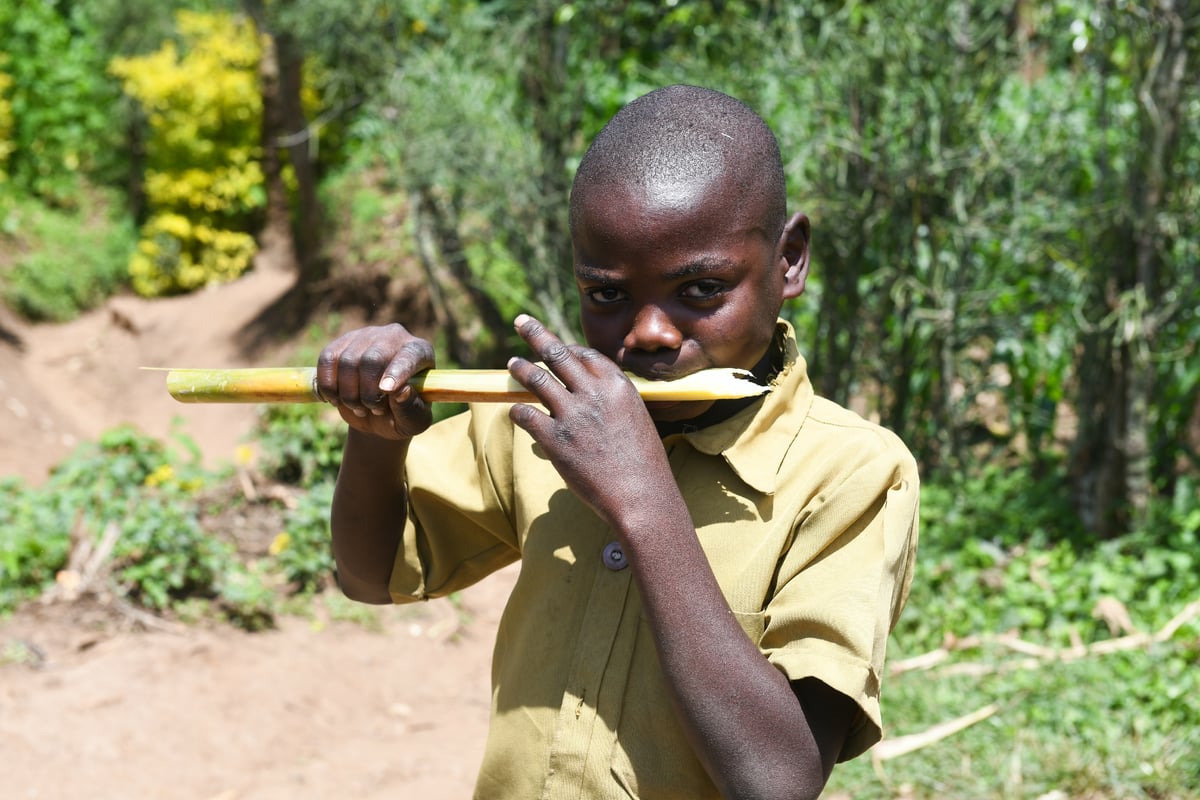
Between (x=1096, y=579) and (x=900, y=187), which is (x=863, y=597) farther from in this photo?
(x=900, y=187)

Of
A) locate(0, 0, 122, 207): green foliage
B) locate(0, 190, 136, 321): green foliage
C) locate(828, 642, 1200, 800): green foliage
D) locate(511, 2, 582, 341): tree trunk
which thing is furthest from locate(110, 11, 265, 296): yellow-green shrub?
locate(828, 642, 1200, 800): green foliage

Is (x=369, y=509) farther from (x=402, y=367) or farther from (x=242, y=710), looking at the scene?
(x=242, y=710)

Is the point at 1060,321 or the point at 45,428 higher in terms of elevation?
the point at 1060,321

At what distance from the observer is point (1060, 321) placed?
216 inches

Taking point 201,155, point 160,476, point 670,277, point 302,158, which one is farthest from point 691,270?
point 201,155

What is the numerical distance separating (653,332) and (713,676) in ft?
1.21

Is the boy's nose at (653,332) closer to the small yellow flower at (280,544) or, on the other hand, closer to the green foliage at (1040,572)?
the green foliage at (1040,572)

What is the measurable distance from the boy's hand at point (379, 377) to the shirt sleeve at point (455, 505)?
0.17 metres

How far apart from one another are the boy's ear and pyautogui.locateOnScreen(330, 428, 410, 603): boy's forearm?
0.53 meters

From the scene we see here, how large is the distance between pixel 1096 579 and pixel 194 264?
429 inches

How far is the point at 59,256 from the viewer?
12.7 meters

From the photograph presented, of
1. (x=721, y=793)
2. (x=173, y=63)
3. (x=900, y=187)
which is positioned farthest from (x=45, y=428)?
(x=721, y=793)

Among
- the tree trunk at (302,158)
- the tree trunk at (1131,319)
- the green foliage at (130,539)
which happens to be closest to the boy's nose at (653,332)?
the tree trunk at (1131,319)

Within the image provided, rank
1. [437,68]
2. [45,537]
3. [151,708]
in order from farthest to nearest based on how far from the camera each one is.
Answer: [437,68] → [45,537] → [151,708]
